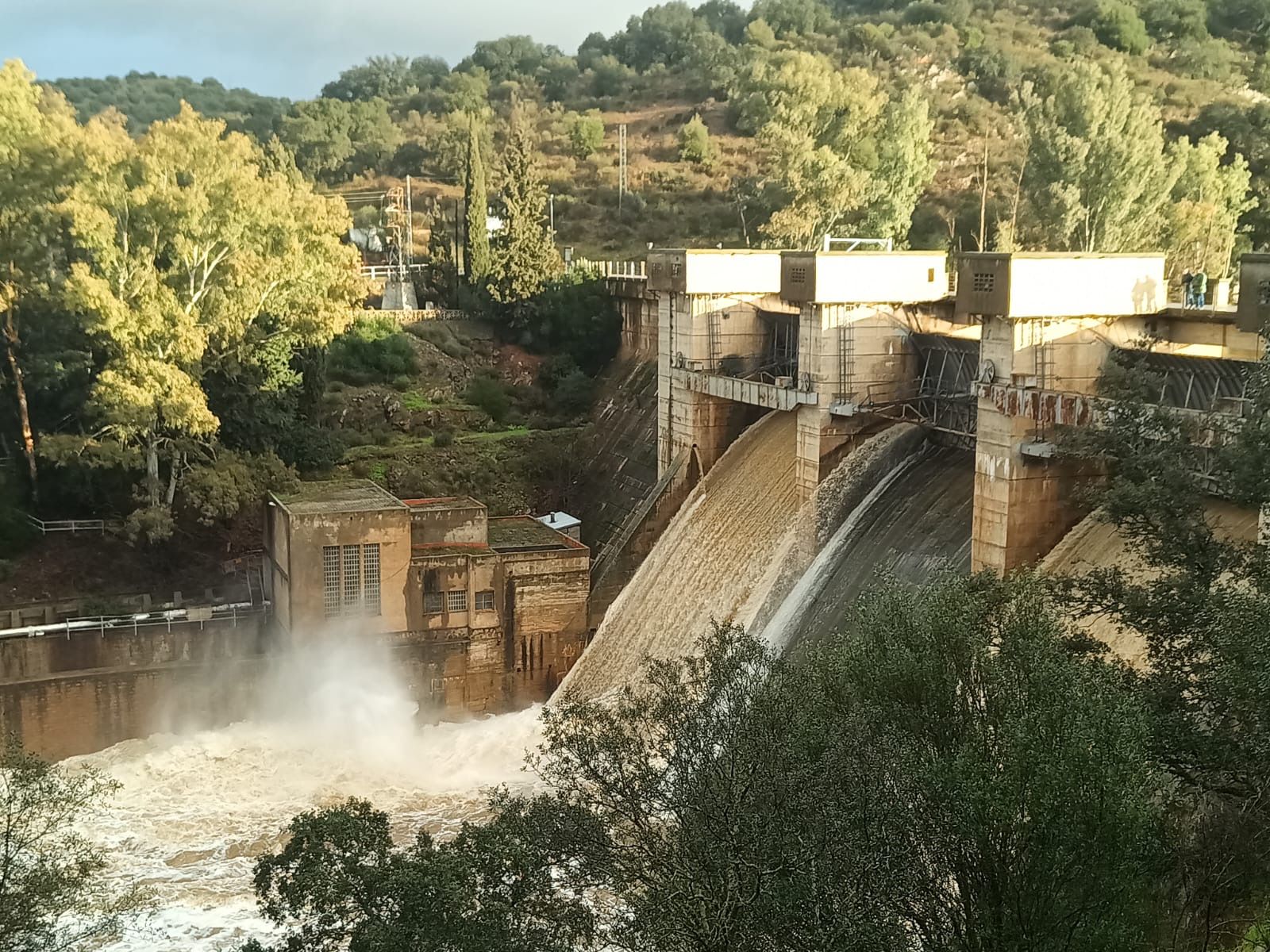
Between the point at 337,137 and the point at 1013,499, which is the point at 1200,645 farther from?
the point at 337,137

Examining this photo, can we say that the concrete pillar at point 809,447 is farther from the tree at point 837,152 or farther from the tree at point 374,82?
the tree at point 374,82

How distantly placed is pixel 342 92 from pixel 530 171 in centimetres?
9150

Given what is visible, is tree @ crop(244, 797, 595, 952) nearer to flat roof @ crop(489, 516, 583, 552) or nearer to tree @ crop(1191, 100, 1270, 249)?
flat roof @ crop(489, 516, 583, 552)

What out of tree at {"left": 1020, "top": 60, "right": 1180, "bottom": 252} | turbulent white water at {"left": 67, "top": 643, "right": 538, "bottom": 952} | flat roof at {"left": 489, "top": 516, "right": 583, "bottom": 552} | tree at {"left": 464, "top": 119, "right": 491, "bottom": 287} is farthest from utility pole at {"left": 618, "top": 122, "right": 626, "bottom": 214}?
turbulent white water at {"left": 67, "top": 643, "right": 538, "bottom": 952}

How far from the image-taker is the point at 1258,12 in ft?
220

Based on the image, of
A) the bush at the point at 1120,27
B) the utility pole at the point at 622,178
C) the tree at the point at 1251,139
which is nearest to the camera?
the tree at the point at 1251,139

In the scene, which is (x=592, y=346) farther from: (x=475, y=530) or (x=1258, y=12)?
(x=1258, y=12)

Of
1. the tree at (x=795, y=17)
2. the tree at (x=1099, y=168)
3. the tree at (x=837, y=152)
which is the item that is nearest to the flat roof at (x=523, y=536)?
the tree at (x=837, y=152)

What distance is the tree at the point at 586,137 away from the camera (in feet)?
227

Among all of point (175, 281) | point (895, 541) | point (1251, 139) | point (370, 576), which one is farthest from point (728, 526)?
point (1251, 139)

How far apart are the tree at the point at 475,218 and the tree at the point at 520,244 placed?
4.64 feet

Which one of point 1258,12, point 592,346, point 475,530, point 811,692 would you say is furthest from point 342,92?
point 811,692

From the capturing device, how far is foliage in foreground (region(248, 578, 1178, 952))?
28.4 ft

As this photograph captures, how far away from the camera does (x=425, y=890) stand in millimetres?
9234
